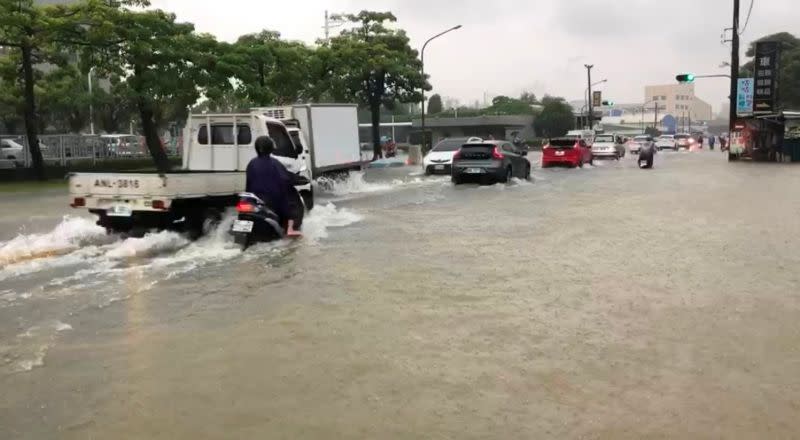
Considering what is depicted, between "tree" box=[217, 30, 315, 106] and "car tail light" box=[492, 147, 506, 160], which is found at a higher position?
"tree" box=[217, 30, 315, 106]

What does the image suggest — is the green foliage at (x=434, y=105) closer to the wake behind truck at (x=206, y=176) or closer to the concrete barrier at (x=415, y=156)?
the concrete barrier at (x=415, y=156)

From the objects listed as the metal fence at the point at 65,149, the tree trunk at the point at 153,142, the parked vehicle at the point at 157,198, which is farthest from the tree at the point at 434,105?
the parked vehicle at the point at 157,198

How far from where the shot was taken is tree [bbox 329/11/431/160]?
4225 centimetres

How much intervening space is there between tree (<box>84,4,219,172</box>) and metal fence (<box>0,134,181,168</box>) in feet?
12.7

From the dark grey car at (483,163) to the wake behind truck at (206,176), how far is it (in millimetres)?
4182

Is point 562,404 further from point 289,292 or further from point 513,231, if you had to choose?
point 513,231

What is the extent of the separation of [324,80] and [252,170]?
1276 inches

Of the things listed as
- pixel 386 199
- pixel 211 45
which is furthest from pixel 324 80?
pixel 386 199

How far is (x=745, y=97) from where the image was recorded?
39.3 m

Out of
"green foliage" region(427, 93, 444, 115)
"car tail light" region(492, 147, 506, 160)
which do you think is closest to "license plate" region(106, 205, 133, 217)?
"car tail light" region(492, 147, 506, 160)

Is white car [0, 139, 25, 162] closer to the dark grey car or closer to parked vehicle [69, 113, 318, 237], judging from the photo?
the dark grey car

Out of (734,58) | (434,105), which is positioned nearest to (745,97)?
(734,58)

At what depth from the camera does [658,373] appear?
5.27 metres

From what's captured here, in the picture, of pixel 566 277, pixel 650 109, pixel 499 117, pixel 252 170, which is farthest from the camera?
pixel 650 109
